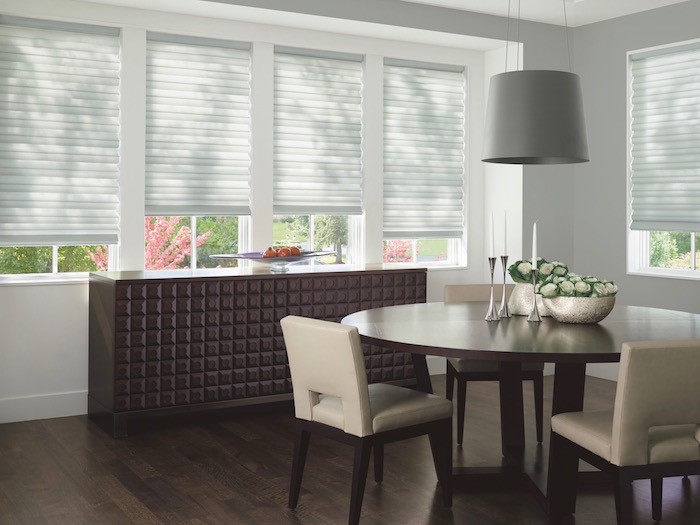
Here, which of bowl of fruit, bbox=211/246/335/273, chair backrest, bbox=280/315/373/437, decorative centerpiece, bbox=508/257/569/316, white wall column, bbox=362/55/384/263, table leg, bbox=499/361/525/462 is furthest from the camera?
white wall column, bbox=362/55/384/263

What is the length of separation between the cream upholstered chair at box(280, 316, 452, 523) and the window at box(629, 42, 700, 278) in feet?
9.75

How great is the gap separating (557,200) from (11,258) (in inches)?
154

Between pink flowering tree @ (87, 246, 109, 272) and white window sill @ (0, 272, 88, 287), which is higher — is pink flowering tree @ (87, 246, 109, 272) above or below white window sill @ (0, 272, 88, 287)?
above

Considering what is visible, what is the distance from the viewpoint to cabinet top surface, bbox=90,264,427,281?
474 cm

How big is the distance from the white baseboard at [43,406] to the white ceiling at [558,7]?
3433 mm

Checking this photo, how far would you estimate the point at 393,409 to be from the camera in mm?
3234

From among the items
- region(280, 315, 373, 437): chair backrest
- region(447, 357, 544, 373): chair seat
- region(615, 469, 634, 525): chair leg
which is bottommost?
region(615, 469, 634, 525): chair leg

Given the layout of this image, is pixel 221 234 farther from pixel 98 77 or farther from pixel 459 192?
pixel 459 192

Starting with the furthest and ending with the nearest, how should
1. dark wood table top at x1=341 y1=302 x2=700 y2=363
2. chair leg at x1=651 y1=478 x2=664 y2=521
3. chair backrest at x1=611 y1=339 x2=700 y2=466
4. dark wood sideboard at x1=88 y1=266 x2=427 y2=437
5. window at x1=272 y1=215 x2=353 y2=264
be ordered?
window at x1=272 y1=215 x2=353 y2=264 < dark wood sideboard at x1=88 y1=266 x2=427 y2=437 < chair leg at x1=651 y1=478 x2=664 y2=521 < dark wood table top at x1=341 y1=302 x2=700 y2=363 < chair backrest at x1=611 y1=339 x2=700 y2=466

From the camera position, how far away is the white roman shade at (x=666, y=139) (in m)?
5.51

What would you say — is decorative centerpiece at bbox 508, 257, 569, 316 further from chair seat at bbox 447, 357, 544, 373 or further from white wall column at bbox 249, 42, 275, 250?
white wall column at bbox 249, 42, 275, 250

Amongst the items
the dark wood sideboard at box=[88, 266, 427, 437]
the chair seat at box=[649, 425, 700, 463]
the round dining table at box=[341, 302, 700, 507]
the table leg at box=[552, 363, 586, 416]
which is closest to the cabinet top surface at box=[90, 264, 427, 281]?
the dark wood sideboard at box=[88, 266, 427, 437]

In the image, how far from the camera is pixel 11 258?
4.95m

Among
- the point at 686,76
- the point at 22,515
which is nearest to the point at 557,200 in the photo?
the point at 686,76
